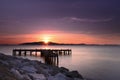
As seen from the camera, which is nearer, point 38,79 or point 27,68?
point 38,79

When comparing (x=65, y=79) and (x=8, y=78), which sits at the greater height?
(x=8, y=78)

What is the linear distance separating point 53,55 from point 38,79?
4093 centimetres

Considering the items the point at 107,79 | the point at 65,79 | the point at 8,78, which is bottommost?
the point at 107,79

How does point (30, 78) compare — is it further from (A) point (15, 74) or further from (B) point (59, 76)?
Answer: (B) point (59, 76)

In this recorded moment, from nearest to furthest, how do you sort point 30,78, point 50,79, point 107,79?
1. point 30,78
2. point 50,79
3. point 107,79

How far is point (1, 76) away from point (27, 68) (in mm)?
5830

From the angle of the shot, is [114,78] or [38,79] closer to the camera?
[38,79]

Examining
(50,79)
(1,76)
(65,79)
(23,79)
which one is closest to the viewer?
(1,76)

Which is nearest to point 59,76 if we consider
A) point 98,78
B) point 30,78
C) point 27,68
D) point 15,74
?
point 27,68

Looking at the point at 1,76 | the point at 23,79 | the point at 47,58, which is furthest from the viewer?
the point at 47,58

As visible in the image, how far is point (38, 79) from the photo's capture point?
1717 centimetres

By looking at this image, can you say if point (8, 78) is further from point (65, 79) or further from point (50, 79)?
point (65, 79)

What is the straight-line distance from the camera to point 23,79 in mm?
15609

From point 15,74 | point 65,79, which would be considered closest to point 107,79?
point 65,79
